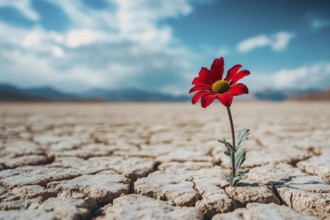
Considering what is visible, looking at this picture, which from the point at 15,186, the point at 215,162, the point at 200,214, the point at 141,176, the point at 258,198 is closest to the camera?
the point at 200,214

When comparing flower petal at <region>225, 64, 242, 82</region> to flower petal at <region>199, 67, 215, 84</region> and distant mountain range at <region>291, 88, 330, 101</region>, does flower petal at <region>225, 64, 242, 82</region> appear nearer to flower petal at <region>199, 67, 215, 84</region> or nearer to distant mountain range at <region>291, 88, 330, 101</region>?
flower petal at <region>199, 67, 215, 84</region>

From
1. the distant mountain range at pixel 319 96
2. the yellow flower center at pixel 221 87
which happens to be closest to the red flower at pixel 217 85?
the yellow flower center at pixel 221 87

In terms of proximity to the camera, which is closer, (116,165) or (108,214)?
(108,214)

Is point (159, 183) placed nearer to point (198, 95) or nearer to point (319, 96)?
point (198, 95)

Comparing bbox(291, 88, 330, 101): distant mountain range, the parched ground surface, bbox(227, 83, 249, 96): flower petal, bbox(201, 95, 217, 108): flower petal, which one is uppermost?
bbox(291, 88, 330, 101): distant mountain range

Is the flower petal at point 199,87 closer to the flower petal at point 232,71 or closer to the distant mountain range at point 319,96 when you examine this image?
the flower petal at point 232,71

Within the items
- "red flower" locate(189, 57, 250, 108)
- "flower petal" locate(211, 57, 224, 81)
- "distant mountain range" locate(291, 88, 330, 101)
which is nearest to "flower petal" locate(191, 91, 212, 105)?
"red flower" locate(189, 57, 250, 108)

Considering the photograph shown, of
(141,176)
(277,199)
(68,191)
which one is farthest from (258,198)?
(68,191)

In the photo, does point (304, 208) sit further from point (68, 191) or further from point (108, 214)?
point (68, 191)
